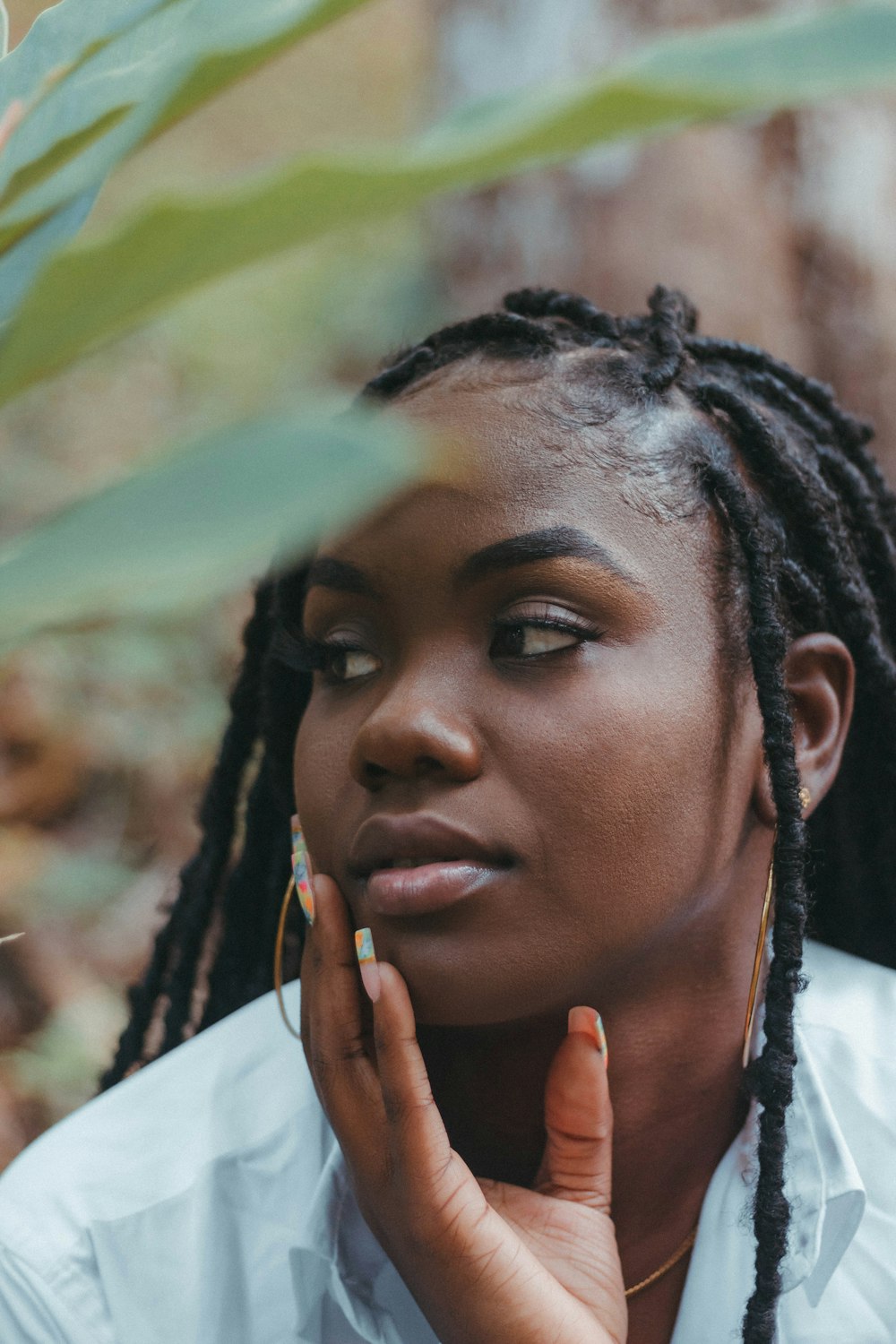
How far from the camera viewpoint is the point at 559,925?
1372mm

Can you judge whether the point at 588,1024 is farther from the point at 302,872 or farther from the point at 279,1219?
the point at 279,1219

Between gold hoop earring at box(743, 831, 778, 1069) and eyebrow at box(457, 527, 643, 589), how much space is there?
0.49 m

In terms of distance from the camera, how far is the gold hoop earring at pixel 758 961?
162 cm

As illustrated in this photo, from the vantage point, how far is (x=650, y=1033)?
5.19 feet

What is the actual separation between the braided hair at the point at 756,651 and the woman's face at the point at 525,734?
0.07 meters

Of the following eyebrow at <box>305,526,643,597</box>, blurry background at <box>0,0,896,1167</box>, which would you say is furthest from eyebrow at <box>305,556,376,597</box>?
blurry background at <box>0,0,896,1167</box>

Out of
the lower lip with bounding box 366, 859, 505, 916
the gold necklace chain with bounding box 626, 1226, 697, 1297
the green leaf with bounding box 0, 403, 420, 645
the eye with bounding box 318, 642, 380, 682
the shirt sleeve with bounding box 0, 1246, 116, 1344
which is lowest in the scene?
the gold necklace chain with bounding box 626, 1226, 697, 1297

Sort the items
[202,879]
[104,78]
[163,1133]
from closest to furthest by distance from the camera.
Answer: [104,78], [163,1133], [202,879]

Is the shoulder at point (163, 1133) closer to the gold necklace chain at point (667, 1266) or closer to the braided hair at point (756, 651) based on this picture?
the braided hair at point (756, 651)

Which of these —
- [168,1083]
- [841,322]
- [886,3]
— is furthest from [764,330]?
[886,3]

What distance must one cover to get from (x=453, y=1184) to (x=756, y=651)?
720 millimetres

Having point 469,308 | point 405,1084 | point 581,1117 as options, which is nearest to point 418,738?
point 405,1084

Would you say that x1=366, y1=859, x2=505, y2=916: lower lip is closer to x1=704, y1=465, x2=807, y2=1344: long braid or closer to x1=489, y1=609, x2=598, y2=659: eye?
x1=489, y1=609, x2=598, y2=659: eye

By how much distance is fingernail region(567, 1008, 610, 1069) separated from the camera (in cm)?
148
